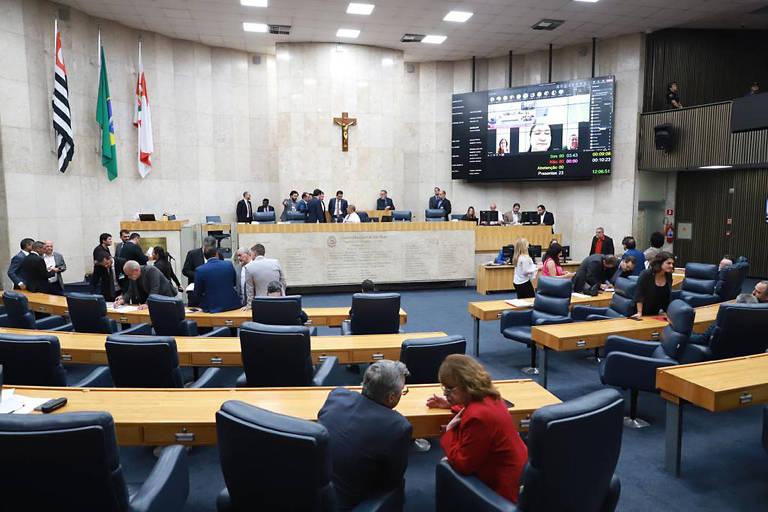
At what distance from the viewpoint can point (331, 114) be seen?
14.3 meters

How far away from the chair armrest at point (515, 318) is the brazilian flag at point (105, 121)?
33.7ft

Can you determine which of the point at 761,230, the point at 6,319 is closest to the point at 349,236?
the point at 6,319

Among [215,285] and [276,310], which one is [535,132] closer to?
[215,285]

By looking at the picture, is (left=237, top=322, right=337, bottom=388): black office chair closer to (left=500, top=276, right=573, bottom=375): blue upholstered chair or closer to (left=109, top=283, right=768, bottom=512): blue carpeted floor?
(left=109, top=283, right=768, bottom=512): blue carpeted floor

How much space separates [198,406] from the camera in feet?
10.2

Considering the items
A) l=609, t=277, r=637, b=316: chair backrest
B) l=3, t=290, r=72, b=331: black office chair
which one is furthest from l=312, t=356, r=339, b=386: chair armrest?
l=609, t=277, r=637, b=316: chair backrest

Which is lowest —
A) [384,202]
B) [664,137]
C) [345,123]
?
[384,202]

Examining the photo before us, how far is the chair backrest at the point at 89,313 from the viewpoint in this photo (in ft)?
18.1

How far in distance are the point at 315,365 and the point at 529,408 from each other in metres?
2.10

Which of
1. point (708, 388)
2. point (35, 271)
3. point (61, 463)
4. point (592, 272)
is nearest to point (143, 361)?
point (61, 463)

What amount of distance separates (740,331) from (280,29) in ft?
39.3

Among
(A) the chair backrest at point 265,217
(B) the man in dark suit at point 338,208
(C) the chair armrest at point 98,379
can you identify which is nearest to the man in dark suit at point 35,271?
(C) the chair armrest at point 98,379

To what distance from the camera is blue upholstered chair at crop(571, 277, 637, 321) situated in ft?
20.6

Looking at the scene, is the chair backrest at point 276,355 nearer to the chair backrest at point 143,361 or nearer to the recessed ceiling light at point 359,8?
the chair backrest at point 143,361
